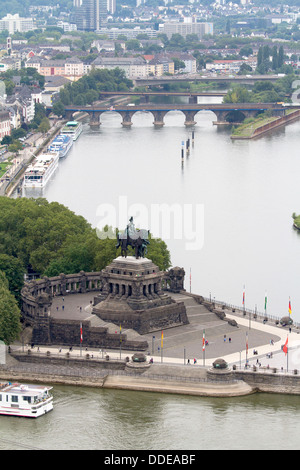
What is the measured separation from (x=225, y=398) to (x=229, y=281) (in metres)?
25.0

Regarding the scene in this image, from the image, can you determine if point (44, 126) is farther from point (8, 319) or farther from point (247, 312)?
point (8, 319)

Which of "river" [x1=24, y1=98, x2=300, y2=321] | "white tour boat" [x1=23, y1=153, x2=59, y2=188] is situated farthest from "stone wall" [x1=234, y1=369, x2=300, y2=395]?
"white tour boat" [x1=23, y1=153, x2=59, y2=188]

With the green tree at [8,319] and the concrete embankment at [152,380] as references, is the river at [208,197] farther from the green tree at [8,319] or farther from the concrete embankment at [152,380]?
the green tree at [8,319]

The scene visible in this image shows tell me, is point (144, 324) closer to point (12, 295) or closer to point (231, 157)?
point (12, 295)

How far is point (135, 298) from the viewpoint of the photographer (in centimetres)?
8175

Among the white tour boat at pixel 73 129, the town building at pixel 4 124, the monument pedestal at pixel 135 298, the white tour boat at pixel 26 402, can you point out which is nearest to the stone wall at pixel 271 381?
the monument pedestal at pixel 135 298

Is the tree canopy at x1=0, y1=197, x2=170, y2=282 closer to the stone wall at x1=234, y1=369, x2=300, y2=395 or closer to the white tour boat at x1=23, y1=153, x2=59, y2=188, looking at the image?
the stone wall at x1=234, y1=369, x2=300, y2=395

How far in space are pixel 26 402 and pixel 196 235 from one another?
1706 inches

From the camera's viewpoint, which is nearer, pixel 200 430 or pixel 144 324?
pixel 200 430

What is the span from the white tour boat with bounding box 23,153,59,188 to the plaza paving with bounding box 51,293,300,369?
5297 centimetres

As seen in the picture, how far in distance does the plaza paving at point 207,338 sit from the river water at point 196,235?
3.65m

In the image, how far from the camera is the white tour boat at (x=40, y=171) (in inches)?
5477

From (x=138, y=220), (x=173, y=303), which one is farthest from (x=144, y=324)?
(x=138, y=220)
